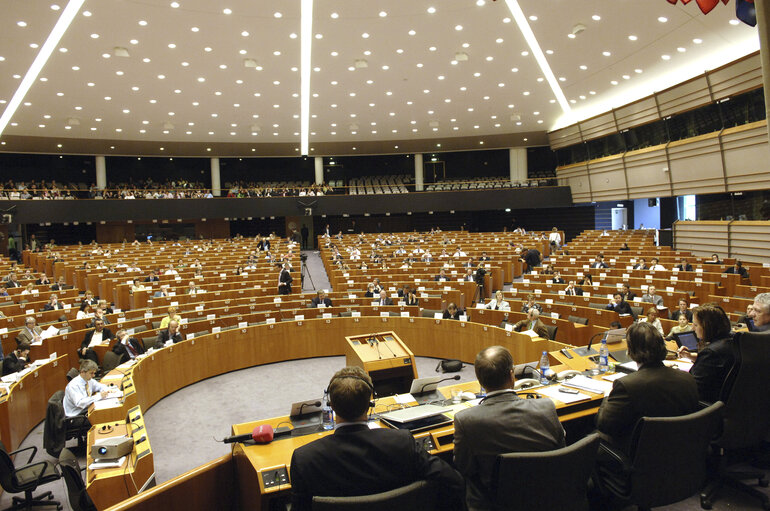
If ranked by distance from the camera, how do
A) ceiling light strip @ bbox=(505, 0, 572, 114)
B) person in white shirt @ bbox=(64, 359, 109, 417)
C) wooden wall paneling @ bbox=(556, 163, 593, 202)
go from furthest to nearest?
wooden wall paneling @ bbox=(556, 163, 593, 202)
ceiling light strip @ bbox=(505, 0, 572, 114)
person in white shirt @ bbox=(64, 359, 109, 417)

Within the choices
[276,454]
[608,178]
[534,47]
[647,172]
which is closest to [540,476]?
[276,454]

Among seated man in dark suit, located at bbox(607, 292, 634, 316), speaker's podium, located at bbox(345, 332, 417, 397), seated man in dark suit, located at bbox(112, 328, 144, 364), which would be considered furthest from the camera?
seated man in dark suit, located at bbox(607, 292, 634, 316)

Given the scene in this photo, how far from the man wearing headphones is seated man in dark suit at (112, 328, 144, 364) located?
243 inches

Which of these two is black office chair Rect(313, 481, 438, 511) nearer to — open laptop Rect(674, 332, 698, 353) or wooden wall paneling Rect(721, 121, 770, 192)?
open laptop Rect(674, 332, 698, 353)

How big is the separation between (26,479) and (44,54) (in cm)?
1223

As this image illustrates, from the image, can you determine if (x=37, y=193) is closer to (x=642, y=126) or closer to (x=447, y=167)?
(x=447, y=167)

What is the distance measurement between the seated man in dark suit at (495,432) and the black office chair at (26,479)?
3721mm

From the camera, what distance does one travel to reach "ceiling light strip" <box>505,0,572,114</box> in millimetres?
11094

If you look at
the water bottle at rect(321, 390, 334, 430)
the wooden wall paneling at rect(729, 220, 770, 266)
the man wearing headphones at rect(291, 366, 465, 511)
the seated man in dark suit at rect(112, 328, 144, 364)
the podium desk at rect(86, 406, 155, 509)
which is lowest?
the podium desk at rect(86, 406, 155, 509)

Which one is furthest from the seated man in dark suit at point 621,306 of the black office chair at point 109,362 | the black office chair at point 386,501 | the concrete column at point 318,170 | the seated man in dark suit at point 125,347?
the concrete column at point 318,170

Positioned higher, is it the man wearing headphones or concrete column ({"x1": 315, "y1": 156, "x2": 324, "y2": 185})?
concrete column ({"x1": 315, "y1": 156, "x2": 324, "y2": 185})

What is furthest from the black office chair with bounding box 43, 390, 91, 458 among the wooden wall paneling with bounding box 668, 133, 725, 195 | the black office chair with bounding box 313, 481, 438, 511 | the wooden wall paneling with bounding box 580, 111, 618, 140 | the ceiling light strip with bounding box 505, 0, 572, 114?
the wooden wall paneling with bounding box 580, 111, 618, 140

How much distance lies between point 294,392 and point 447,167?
23588mm

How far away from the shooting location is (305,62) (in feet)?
45.8
